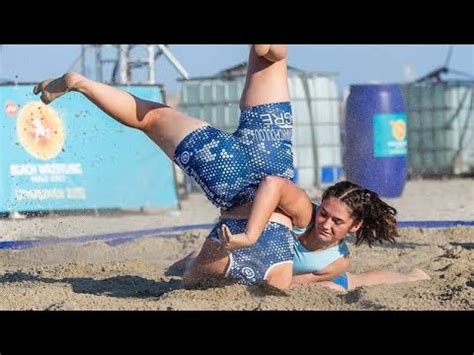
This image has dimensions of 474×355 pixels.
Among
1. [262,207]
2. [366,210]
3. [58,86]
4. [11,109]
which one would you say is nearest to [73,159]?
[11,109]

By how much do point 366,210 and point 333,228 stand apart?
21 centimetres

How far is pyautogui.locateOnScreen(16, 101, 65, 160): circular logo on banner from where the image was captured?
8.94 meters

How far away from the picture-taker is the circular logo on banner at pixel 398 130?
11.8 meters

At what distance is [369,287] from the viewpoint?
4609mm

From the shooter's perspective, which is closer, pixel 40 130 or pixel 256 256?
pixel 256 256

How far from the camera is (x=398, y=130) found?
11.9 metres

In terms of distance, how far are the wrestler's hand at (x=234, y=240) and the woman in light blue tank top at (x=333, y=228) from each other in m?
0.12

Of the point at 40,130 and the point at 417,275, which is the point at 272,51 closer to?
the point at 417,275

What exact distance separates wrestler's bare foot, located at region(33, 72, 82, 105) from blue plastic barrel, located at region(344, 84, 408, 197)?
23.6 ft
